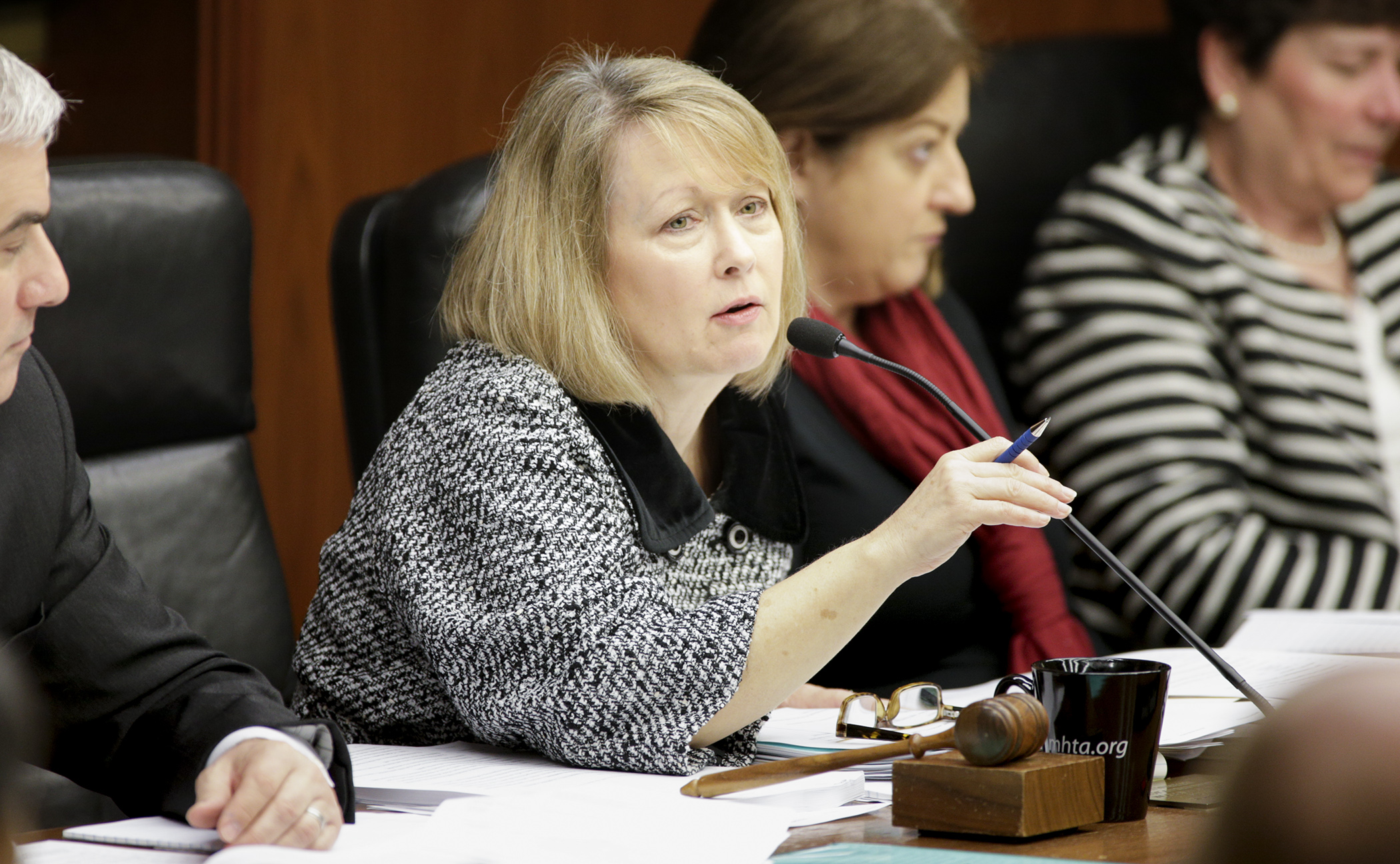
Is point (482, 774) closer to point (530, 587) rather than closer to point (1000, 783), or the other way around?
point (530, 587)

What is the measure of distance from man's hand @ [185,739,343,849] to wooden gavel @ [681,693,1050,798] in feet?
0.70

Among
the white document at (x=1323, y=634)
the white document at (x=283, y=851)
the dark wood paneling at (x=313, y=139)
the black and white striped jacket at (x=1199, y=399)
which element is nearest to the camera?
the white document at (x=283, y=851)

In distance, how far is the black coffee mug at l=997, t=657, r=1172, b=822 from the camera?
0.80 metres

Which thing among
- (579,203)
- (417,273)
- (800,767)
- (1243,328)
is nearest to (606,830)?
(800,767)

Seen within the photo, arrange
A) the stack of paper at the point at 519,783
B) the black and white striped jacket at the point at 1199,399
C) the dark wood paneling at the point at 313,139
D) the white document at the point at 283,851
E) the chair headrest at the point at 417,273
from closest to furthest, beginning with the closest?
the white document at the point at 283,851 < the stack of paper at the point at 519,783 < the chair headrest at the point at 417,273 < the black and white striped jacket at the point at 1199,399 < the dark wood paneling at the point at 313,139

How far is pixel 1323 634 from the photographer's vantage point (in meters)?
1.34

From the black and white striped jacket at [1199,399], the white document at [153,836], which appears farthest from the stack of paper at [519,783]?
the black and white striped jacket at [1199,399]

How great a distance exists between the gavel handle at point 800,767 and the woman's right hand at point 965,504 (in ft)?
0.53

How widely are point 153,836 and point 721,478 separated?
2.06 feet

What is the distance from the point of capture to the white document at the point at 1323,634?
131 cm

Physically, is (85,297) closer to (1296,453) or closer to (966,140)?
(966,140)

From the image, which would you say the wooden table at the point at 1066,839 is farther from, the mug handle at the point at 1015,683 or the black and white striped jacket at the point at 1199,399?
the black and white striped jacket at the point at 1199,399

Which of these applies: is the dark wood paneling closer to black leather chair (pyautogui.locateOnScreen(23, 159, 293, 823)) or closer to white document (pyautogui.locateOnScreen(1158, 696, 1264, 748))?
black leather chair (pyautogui.locateOnScreen(23, 159, 293, 823))

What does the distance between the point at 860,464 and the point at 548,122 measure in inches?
22.0
